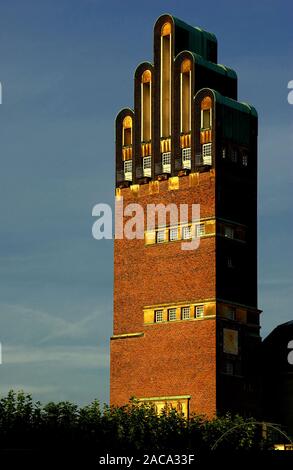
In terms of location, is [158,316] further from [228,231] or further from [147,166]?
[147,166]

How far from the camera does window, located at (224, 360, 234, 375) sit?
140750 millimetres

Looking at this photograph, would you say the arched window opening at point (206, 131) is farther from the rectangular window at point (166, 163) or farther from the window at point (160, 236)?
the window at point (160, 236)

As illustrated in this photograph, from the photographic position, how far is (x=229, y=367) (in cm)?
14138

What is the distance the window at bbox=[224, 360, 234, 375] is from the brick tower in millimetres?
148

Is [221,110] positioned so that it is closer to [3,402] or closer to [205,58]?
[205,58]

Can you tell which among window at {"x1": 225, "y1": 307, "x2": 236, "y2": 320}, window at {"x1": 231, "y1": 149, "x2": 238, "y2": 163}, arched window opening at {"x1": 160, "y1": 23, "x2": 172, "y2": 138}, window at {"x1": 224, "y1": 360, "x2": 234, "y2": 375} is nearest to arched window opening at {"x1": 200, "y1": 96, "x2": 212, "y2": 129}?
window at {"x1": 231, "y1": 149, "x2": 238, "y2": 163}

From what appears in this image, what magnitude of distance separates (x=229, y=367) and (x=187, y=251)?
10.1 m

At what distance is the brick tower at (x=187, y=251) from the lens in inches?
5546

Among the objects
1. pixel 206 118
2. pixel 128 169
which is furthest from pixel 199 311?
pixel 206 118

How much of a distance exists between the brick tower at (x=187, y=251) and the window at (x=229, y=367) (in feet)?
0.48

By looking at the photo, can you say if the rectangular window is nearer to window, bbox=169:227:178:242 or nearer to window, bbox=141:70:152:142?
window, bbox=141:70:152:142
